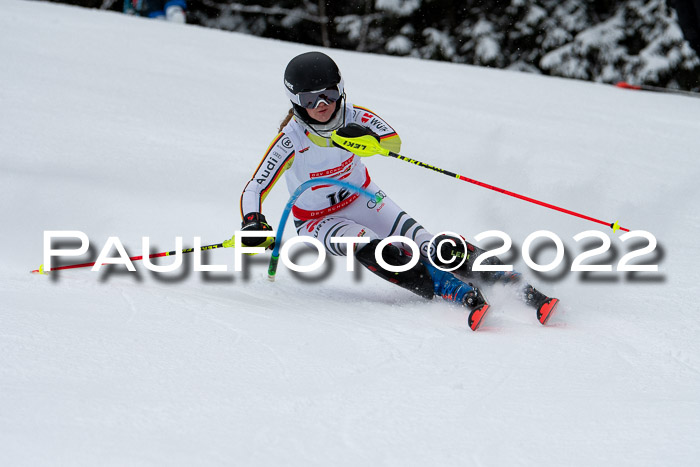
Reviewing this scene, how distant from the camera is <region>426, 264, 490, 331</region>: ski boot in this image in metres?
3.09

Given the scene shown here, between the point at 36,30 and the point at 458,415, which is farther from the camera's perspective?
the point at 36,30

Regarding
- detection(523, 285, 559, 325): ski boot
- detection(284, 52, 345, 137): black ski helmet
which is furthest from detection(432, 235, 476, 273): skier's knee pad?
detection(284, 52, 345, 137): black ski helmet

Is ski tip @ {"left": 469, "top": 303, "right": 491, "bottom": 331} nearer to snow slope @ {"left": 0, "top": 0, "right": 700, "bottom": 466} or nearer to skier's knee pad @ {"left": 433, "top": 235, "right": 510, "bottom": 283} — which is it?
snow slope @ {"left": 0, "top": 0, "right": 700, "bottom": 466}

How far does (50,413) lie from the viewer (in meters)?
1.88

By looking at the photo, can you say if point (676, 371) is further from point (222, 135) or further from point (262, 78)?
point (262, 78)

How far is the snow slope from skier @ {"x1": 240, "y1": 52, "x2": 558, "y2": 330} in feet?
0.52

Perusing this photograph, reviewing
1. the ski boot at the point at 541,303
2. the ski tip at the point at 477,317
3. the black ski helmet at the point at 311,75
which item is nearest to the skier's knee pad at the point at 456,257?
the ski boot at the point at 541,303

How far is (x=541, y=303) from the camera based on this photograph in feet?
10.7

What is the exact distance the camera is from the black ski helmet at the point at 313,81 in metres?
3.57

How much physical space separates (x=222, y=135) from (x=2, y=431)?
521 centimetres

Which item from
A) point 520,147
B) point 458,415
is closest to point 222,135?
point 520,147

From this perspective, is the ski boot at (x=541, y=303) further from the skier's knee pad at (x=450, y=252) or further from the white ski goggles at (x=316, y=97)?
the white ski goggles at (x=316, y=97)

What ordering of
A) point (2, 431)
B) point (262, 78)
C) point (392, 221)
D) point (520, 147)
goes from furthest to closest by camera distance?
1. point (262, 78)
2. point (520, 147)
3. point (392, 221)
4. point (2, 431)

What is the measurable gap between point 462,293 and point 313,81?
1.24 metres
